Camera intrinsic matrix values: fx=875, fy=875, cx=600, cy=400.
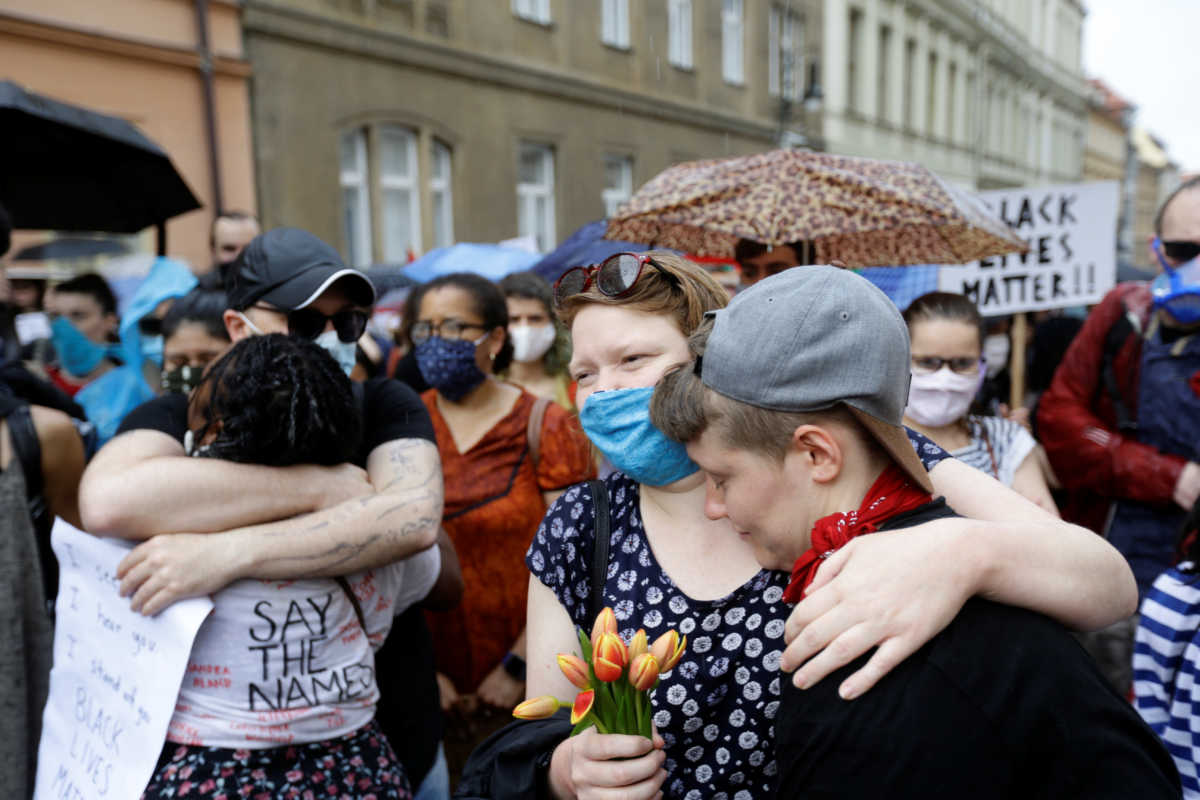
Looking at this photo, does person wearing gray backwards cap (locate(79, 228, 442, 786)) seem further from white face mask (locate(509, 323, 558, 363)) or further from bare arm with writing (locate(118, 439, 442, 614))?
white face mask (locate(509, 323, 558, 363))

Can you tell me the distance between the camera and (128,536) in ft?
5.55

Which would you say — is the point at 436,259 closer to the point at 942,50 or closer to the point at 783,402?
the point at 783,402

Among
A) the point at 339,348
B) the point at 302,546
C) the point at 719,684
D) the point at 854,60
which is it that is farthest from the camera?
the point at 854,60

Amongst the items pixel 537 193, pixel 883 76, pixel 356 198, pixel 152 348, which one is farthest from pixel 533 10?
pixel 152 348

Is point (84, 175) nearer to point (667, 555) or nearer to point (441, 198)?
point (667, 555)

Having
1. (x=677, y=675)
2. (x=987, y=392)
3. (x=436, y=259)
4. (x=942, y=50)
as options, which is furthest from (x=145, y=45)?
(x=942, y=50)

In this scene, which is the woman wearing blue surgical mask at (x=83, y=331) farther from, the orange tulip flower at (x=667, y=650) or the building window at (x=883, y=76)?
the building window at (x=883, y=76)

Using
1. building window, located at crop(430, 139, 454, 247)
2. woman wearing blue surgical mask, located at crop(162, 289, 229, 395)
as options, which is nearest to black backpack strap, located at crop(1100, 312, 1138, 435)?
woman wearing blue surgical mask, located at crop(162, 289, 229, 395)

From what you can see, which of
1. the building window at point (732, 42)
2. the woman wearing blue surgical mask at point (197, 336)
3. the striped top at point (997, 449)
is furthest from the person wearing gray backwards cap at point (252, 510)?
the building window at point (732, 42)

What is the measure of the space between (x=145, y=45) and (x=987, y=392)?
9.45 m

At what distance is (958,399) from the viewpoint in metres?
3.00

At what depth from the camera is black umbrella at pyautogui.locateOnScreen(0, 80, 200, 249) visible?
3.78 meters

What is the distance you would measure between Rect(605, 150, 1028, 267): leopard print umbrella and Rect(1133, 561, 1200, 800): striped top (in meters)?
1.69

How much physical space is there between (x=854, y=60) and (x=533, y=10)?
8529mm
